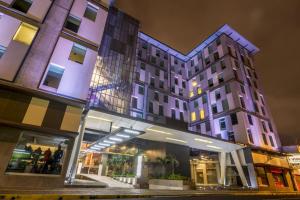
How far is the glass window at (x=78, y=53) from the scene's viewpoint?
15.2 m

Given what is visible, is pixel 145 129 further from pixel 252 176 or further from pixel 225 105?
pixel 225 105

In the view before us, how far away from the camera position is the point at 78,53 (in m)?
15.6

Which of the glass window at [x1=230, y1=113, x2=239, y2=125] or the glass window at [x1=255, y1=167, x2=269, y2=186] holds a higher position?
the glass window at [x1=230, y1=113, x2=239, y2=125]

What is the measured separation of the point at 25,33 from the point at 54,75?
12.8 ft

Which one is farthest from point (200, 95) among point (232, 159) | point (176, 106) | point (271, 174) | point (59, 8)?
point (59, 8)

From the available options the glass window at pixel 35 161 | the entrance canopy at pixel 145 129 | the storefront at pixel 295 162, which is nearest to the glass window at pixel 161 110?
the entrance canopy at pixel 145 129

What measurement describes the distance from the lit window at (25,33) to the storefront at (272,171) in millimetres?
31734

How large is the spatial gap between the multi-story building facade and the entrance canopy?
121mm

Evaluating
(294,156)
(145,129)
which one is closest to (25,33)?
(145,129)

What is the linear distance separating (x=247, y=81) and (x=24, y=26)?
129 feet

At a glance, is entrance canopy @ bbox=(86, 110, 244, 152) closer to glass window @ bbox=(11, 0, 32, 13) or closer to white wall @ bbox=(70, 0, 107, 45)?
white wall @ bbox=(70, 0, 107, 45)

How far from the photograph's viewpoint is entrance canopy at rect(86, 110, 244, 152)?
14413 mm

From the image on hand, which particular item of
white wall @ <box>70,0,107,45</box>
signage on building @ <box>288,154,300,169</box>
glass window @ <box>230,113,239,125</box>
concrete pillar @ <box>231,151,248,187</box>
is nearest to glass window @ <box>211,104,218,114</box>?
glass window @ <box>230,113,239,125</box>

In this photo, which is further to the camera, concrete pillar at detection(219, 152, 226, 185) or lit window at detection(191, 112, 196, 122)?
lit window at detection(191, 112, 196, 122)
